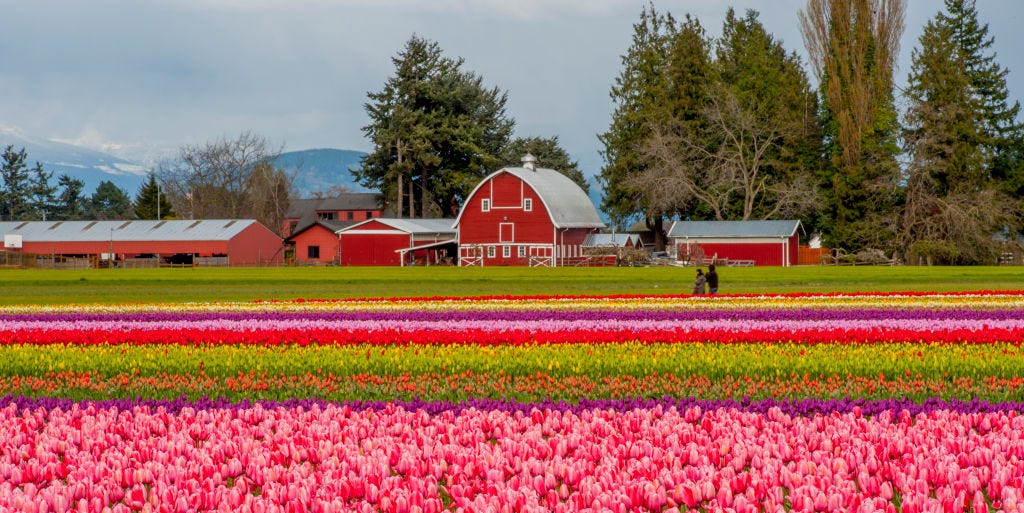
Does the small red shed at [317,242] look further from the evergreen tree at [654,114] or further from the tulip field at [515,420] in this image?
the tulip field at [515,420]

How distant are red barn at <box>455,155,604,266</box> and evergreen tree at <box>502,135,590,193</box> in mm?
19471

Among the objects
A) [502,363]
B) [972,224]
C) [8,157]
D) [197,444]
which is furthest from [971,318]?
[8,157]

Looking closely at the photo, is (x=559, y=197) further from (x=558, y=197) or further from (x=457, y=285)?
(x=457, y=285)

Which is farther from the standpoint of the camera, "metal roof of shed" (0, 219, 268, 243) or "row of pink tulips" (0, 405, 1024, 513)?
"metal roof of shed" (0, 219, 268, 243)

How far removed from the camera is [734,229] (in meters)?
77.7

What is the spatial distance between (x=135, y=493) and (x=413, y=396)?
4120mm

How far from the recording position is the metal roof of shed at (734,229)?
76.2 metres

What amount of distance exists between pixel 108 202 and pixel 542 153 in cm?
9184

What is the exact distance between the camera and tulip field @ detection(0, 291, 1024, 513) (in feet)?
21.4

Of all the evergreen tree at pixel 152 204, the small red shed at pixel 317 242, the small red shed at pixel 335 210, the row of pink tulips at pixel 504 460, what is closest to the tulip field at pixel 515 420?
the row of pink tulips at pixel 504 460

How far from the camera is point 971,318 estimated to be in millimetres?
20016

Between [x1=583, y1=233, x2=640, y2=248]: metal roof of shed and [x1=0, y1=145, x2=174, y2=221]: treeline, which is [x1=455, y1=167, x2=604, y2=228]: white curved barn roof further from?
[x1=0, y1=145, x2=174, y2=221]: treeline

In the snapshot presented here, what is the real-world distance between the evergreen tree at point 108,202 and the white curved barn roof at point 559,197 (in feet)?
304

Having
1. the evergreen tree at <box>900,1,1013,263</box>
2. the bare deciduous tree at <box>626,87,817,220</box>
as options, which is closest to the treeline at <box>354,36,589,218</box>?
the bare deciduous tree at <box>626,87,817,220</box>
